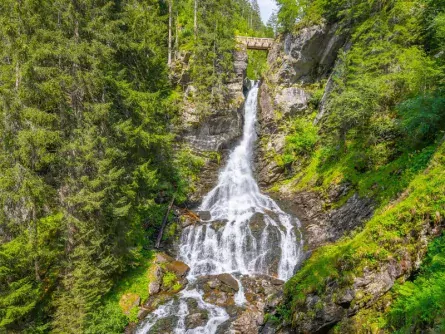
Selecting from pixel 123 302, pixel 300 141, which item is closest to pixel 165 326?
pixel 123 302

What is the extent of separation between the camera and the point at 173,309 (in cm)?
1410

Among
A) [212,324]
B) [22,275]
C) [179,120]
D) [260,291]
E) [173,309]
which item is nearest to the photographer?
[22,275]

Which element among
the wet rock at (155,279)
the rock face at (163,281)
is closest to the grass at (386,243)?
the rock face at (163,281)

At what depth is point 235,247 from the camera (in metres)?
18.4

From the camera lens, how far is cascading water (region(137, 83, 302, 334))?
14.1m

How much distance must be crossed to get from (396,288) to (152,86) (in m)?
19.0

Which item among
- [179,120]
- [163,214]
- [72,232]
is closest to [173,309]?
[72,232]

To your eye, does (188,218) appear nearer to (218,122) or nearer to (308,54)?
(218,122)

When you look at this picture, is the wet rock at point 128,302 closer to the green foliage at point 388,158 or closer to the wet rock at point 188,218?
the wet rock at point 188,218

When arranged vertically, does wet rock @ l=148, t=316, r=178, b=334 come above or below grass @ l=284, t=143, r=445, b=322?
below

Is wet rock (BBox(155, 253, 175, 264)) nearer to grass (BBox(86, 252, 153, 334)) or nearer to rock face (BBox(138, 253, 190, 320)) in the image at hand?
rock face (BBox(138, 253, 190, 320))

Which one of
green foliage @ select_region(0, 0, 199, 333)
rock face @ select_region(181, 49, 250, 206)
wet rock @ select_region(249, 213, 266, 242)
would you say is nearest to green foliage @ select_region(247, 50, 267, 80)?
rock face @ select_region(181, 49, 250, 206)

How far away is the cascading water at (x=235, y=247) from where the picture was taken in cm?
1412

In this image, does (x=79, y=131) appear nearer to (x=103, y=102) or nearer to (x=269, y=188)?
(x=103, y=102)
